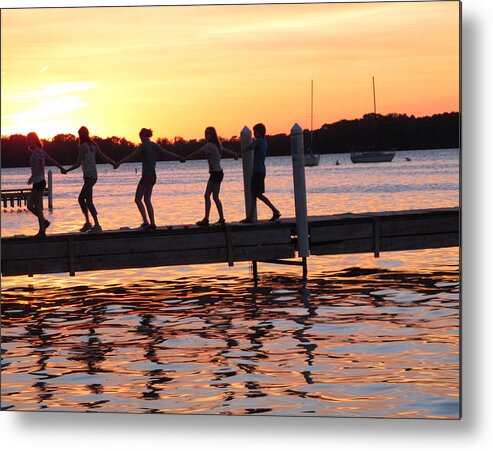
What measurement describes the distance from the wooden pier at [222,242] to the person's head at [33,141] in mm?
1281

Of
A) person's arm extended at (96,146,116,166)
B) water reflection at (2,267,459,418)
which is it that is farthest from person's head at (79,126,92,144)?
water reflection at (2,267,459,418)

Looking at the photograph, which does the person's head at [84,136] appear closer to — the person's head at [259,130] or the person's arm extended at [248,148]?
the person's head at [259,130]

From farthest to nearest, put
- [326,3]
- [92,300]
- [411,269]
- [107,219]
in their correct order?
[107,219] → [411,269] → [92,300] → [326,3]

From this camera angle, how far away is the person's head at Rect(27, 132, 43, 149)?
13049 mm

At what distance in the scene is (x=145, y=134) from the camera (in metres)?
14.0

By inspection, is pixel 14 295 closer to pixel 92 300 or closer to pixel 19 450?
pixel 92 300

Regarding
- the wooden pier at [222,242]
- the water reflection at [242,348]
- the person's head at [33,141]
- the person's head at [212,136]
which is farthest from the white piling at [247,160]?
the person's head at [33,141]

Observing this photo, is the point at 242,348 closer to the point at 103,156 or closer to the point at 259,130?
the point at 103,156

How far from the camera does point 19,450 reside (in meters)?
9.76

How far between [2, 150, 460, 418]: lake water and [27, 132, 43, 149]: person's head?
2.28m

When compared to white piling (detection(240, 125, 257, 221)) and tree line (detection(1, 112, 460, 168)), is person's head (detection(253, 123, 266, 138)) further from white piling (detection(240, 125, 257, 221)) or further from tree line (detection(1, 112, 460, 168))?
tree line (detection(1, 112, 460, 168))

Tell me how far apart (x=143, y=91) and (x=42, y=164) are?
12.7 ft

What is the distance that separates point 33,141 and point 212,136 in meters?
2.45

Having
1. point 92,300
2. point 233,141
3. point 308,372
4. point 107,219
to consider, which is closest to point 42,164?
point 92,300
